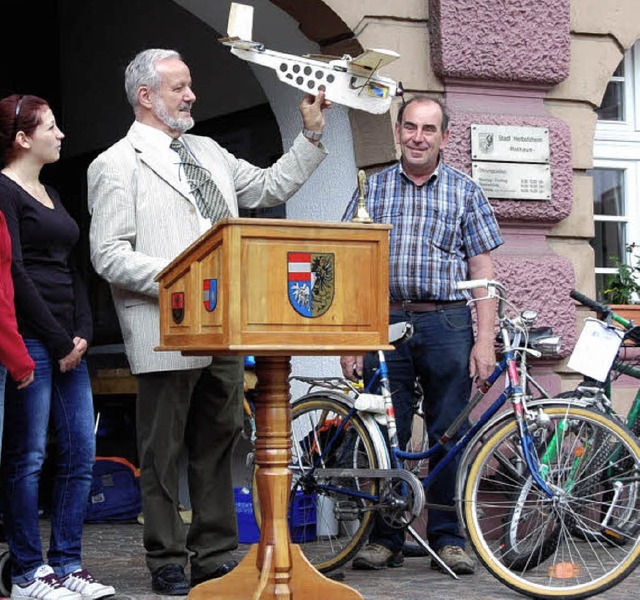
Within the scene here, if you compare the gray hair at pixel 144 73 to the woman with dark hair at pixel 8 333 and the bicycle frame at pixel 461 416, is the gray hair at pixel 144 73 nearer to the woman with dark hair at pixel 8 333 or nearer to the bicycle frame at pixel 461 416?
the woman with dark hair at pixel 8 333

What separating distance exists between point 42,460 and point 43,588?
1.38 ft

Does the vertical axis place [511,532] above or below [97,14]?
below

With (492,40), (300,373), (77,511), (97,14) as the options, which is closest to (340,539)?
(77,511)

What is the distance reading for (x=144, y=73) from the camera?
5.16m

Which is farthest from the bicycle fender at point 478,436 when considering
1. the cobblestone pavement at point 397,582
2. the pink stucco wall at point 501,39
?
the pink stucco wall at point 501,39

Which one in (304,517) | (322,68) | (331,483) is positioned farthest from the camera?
(304,517)

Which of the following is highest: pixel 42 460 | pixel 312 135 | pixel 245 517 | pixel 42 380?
pixel 312 135

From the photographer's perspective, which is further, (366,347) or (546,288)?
(546,288)

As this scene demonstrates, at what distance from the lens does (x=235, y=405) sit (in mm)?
5305

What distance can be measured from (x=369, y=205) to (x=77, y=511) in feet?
5.47

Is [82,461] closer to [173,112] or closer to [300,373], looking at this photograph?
[173,112]

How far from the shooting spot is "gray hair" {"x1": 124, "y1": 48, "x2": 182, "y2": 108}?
16.9ft

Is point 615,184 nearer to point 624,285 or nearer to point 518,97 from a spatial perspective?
point 624,285

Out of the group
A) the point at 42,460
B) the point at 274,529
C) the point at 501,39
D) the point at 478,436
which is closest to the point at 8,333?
the point at 42,460
